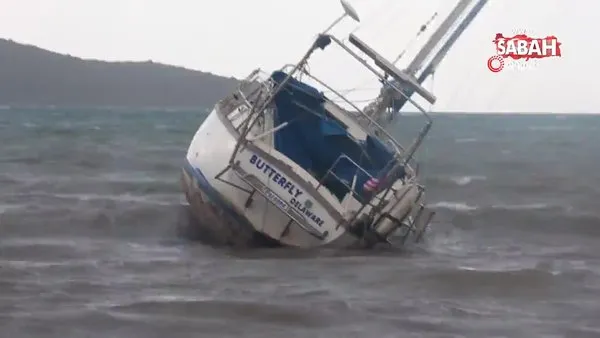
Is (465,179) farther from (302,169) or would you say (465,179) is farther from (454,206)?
(302,169)

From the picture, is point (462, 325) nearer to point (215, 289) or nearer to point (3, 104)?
point (215, 289)

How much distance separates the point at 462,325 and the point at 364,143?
6954 mm

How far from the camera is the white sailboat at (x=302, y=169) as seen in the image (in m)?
16.0

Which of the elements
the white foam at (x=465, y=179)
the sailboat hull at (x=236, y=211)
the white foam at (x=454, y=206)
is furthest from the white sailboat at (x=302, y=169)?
the white foam at (x=465, y=179)

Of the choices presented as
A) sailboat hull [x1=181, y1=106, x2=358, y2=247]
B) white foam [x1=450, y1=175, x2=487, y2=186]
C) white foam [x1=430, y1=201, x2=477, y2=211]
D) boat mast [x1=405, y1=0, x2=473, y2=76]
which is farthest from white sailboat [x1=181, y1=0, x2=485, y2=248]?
white foam [x1=450, y1=175, x2=487, y2=186]

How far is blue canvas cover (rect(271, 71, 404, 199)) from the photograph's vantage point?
57.2 feet

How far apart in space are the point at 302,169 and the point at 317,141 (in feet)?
5.74

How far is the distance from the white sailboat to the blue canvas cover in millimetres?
18

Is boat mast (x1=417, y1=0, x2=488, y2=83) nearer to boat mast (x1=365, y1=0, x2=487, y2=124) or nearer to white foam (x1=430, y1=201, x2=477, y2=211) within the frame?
boat mast (x1=365, y1=0, x2=487, y2=124)

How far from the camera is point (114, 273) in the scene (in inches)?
559

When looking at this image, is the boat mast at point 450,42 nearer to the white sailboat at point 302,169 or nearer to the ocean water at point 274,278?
the white sailboat at point 302,169

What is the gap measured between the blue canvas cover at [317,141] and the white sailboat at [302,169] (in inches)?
0.7

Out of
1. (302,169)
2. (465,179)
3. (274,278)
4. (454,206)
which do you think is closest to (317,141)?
(302,169)

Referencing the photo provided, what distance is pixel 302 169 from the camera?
1622cm
